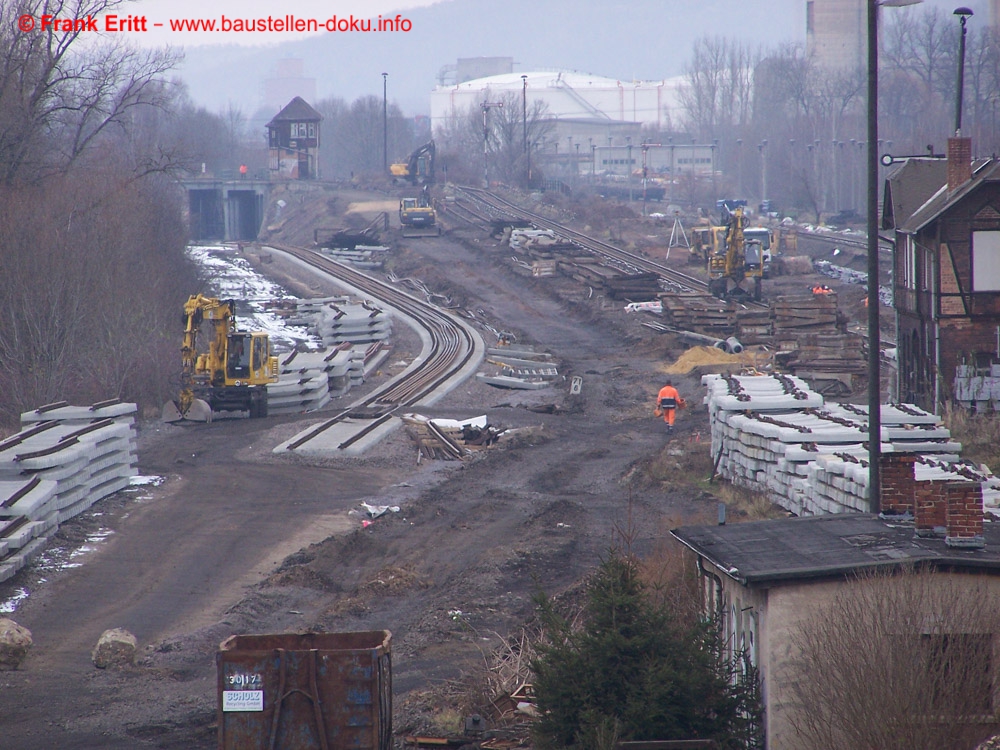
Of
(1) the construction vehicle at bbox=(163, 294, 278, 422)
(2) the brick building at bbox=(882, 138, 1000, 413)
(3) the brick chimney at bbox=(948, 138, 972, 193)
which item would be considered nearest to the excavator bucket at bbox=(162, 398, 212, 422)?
(1) the construction vehicle at bbox=(163, 294, 278, 422)

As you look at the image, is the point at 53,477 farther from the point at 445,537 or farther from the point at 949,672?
the point at 949,672

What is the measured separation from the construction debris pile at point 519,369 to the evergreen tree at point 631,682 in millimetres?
26080

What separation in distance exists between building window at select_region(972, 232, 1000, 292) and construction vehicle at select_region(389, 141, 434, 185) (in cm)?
5714

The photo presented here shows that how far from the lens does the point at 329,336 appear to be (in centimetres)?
4162

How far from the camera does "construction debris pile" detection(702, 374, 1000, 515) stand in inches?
627

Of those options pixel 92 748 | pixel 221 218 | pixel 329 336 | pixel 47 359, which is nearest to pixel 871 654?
pixel 92 748

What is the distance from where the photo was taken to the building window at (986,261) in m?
25.9

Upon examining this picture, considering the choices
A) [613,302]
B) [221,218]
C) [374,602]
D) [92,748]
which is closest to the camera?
[92,748]

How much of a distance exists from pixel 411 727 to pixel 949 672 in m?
5.21

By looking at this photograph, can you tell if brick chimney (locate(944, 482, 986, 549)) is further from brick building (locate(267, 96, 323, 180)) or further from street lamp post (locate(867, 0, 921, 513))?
brick building (locate(267, 96, 323, 180))

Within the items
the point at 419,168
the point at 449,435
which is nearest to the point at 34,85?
the point at 449,435

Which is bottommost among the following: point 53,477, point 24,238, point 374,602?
point 374,602

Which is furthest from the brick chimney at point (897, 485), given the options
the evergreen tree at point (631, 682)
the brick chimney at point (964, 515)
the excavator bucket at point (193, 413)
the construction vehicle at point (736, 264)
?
the construction vehicle at point (736, 264)

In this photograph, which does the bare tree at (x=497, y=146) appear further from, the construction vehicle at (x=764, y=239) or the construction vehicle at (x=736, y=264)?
the construction vehicle at (x=736, y=264)
